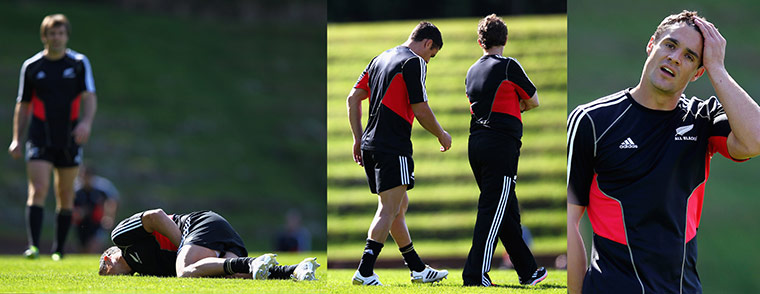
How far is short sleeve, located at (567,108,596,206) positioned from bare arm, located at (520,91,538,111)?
5.56ft

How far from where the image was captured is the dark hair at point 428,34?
5234mm

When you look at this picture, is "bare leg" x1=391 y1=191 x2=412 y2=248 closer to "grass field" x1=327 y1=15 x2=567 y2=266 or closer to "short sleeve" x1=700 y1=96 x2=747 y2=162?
"grass field" x1=327 y1=15 x2=567 y2=266

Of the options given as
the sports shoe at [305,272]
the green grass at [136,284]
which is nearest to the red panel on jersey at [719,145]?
the green grass at [136,284]

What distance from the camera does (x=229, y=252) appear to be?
5852 mm

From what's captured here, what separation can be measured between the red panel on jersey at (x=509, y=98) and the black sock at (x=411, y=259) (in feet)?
3.44

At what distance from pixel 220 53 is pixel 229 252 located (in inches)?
1109

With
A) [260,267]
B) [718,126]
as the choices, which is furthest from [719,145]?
[260,267]

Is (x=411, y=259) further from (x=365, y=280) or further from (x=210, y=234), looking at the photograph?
(x=210, y=234)

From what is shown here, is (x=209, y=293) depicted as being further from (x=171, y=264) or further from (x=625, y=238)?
(x=625, y=238)

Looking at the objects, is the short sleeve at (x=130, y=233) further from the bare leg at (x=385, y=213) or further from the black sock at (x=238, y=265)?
Answer: the bare leg at (x=385, y=213)

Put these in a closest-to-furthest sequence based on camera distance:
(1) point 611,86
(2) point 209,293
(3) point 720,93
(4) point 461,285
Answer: (3) point 720,93 < (2) point 209,293 < (4) point 461,285 < (1) point 611,86

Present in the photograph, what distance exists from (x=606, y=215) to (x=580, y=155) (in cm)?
26

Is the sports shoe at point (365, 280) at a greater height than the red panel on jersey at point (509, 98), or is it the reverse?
the red panel on jersey at point (509, 98)

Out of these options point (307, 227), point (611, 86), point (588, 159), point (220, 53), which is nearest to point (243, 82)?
point (220, 53)
